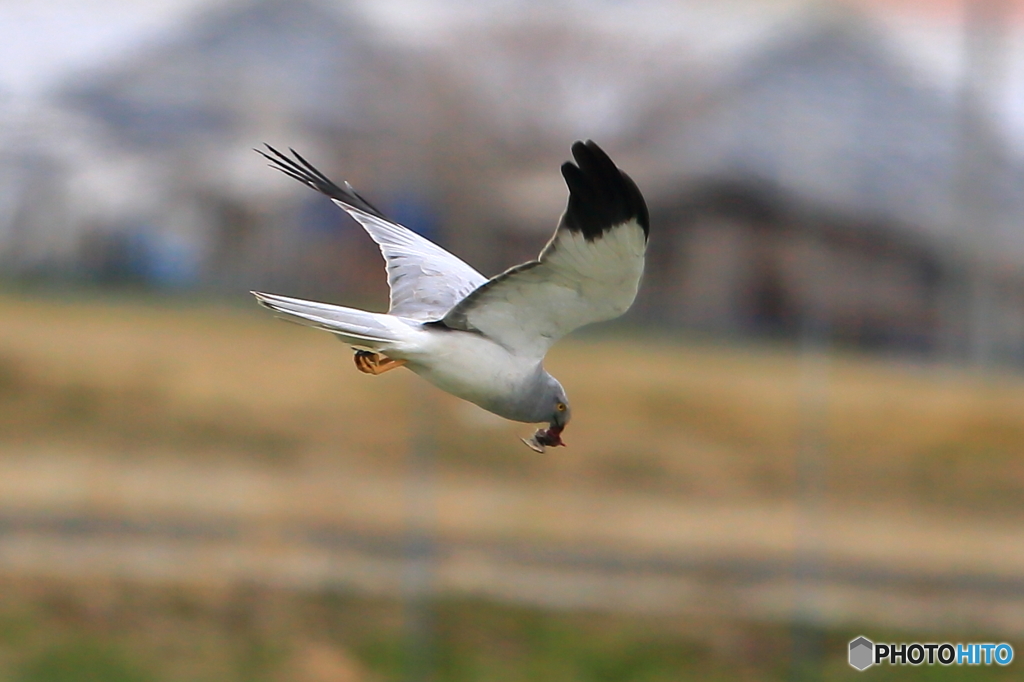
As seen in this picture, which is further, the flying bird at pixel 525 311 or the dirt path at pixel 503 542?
the dirt path at pixel 503 542

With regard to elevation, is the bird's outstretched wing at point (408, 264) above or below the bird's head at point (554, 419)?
above

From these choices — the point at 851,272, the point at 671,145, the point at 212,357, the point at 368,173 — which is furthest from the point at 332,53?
the point at 851,272

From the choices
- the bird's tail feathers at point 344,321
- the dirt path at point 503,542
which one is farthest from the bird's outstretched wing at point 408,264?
the dirt path at point 503,542

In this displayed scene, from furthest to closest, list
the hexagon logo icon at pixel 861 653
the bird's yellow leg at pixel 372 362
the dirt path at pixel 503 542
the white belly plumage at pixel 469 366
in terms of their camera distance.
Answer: the dirt path at pixel 503 542 → the hexagon logo icon at pixel 861 653 → the bird's yellow leg at pixel 372 362 → the white belly plumage at pixel 469 366

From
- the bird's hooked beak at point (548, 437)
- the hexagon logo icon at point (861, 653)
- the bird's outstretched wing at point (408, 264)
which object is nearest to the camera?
the bird's hooked beak at point (548, 437)

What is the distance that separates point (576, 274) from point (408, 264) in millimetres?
1543

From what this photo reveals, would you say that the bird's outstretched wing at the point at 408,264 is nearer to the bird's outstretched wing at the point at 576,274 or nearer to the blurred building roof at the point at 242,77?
the bird's outstretched wing at the point at 576,274

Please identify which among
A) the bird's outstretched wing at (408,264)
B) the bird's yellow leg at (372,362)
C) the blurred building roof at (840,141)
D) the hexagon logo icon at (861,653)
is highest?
the blurred building roof at (840,141)

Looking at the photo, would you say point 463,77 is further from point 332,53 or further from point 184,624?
point 184,624

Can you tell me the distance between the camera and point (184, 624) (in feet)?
38.8

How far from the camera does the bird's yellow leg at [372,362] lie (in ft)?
17.5

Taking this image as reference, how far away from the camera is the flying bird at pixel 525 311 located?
175 inches

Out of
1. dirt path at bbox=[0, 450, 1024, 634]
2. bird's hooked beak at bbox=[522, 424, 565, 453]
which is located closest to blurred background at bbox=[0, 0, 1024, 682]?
dirt path at bbox=[0, 450, 1024, 634]

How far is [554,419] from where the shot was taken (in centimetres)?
543
